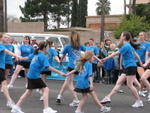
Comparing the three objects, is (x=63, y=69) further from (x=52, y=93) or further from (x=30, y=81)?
(x=30, y=81)

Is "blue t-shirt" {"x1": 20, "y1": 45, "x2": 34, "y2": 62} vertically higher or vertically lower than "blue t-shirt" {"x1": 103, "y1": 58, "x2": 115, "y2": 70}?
higher

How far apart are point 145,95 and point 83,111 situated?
3699 millimetres

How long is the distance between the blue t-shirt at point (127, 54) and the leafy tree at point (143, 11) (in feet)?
118

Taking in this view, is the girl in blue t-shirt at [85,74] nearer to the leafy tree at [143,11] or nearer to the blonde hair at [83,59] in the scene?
the blonde hair at [83,59]

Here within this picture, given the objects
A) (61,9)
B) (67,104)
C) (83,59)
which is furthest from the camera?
(61,9)

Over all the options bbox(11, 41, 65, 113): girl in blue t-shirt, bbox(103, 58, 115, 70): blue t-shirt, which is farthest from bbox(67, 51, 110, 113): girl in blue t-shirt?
bbox(103, 58, 115, 70): blue t-shirt

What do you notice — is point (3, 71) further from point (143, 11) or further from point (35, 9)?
point (35, 9)

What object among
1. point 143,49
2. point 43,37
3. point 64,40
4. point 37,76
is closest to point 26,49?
point 143,49

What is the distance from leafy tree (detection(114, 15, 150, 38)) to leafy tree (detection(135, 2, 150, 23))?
3.21 metres

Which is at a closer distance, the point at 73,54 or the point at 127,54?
the point at 127,54

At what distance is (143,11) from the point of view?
155ft

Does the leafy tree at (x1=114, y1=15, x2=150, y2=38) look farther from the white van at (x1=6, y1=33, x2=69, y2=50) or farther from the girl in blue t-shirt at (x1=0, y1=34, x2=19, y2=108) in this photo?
the girl in blue t-shirt at (x1=0, y1=34, x2=19, y2=108)

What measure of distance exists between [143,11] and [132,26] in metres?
6.02

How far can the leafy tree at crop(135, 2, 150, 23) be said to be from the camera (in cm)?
4669
